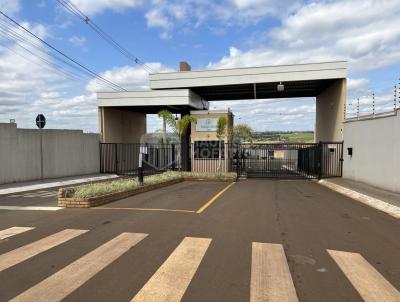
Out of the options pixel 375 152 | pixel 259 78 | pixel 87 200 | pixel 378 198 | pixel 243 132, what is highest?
pixel 259 78

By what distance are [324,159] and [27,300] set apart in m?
23.5

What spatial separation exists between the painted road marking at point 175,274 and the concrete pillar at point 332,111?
792 inches

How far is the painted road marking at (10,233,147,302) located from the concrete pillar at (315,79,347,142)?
20691 millimetres

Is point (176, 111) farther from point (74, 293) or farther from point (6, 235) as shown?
point (74, 293)

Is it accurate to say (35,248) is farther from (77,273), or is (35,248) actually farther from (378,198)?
(378,198)

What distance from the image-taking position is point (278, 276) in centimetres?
506

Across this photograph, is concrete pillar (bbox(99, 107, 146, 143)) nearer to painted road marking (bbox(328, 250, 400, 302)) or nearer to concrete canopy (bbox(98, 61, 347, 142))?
concrete canopy (bbox(98, 61, 347, 142))

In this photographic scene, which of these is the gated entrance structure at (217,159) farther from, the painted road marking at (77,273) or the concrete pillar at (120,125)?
the painted road marking at (77,273)

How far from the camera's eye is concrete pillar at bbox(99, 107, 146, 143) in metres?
28.7

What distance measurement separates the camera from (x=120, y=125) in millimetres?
31484

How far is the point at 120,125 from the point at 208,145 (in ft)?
27.8

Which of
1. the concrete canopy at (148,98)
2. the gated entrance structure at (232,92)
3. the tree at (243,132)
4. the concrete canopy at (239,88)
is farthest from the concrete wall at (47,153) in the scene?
the tree at (243,132)

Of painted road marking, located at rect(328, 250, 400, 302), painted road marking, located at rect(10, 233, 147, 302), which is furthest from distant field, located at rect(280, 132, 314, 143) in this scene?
painted road marking, located at rect(10, 233, 147, 302)

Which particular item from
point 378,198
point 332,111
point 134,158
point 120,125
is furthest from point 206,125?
point 378,198
